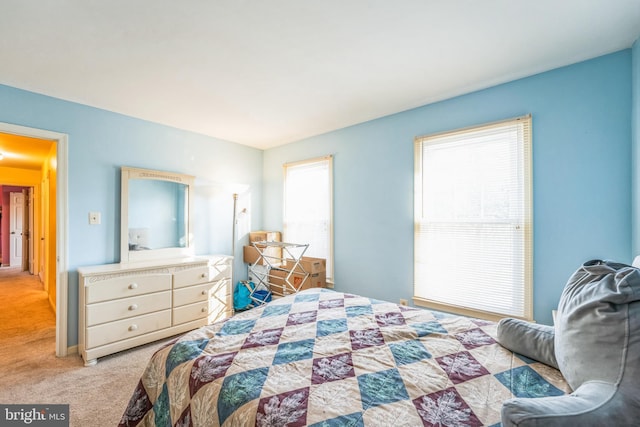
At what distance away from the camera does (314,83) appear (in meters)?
2.51

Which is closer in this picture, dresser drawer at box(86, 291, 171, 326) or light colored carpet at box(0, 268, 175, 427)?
light colored carpet at box(0, 268, 175, 427)

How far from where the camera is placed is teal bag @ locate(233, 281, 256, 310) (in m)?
3.91

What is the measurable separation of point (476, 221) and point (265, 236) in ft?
9.03

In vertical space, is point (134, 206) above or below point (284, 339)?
above

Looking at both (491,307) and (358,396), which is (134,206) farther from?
(491,307)

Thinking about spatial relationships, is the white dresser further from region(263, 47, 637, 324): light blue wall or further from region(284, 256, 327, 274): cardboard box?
region(263, 47, 637, 324): light blue wall

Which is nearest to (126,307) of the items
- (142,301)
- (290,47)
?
(142,301)

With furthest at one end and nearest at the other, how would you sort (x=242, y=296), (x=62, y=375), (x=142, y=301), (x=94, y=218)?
1. (x=242, y=296)
2. (x=94, y=218)
3. (x=142, y=301)
4. (x=62, y=375)

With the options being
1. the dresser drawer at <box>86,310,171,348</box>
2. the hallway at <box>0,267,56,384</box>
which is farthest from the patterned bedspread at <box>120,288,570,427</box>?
the hallway at <box>0,267,56,384</box>

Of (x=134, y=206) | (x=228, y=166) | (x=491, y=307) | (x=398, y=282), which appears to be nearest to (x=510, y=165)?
(x=491, y=307)

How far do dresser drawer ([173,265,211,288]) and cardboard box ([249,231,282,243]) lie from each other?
103 cm

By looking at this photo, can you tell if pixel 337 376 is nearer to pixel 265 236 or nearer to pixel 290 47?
pixel 290 47

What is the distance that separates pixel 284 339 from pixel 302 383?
41 cm

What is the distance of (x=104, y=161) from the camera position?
9.74 ft
